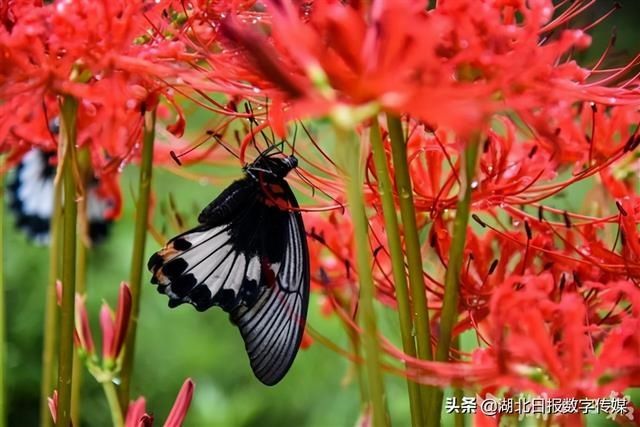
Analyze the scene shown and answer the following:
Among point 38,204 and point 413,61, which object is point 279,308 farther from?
point 38,204

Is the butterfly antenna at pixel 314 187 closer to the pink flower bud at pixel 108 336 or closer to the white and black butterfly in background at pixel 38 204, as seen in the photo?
the pink flower bud at pixel 108 336

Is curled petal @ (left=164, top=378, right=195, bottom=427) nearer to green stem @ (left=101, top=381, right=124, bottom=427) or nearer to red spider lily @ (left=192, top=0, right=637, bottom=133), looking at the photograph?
green stem @ (left=101, top=381, right=124, bottom=427)

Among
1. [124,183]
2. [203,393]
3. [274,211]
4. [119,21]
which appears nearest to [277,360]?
[274,211]

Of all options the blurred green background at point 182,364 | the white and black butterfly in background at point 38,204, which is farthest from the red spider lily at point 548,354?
the blurred green background at point 182,364

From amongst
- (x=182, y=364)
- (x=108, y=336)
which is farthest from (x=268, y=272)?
(x=182, y=364)

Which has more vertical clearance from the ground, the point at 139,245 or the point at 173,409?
the point at 139,245

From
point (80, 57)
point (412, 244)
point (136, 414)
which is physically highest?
point (80, 57)

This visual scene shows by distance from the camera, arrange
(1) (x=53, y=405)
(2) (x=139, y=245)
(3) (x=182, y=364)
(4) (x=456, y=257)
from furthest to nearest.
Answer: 1. (3) (x=182, y=364)
2. (2) (x=139, y=245)
3. (1) (x=53, y=405)
4. (4) (x=456, y=257)
